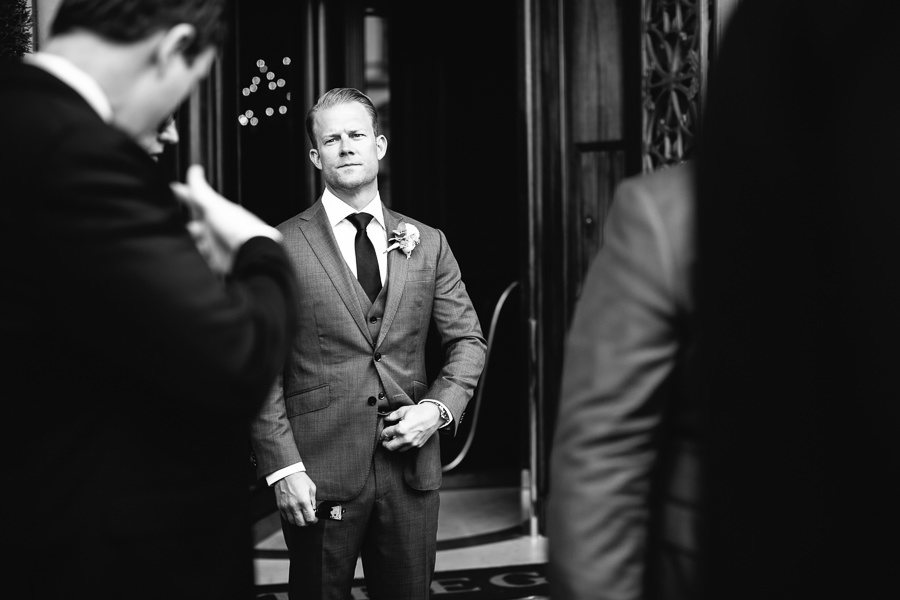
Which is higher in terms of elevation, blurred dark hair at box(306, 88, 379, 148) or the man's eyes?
blurred dark hair at box(306, 88, 379, 148)

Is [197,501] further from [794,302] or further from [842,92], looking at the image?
[842,92]

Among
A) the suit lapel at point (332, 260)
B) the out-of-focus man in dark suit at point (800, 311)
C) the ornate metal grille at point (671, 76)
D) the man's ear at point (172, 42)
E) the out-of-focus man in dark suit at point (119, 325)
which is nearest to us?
the out-of-focus man in dark suit at point (800, 311)

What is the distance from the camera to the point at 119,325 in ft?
3.86

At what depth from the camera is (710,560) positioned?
86 cm

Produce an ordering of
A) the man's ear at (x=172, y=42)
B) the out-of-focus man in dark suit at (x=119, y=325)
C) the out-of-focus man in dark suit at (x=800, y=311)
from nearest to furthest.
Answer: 1. the out-of-focus man in dark suit at (x=800, y=311)
2. the out-of-focus man in dark suit at (x=119, y=325)
3. the man's ear at (x=172, y=42)

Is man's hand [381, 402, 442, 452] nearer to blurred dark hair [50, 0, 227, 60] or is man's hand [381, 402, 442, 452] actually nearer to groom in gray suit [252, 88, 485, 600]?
groom in gray suit [252, 88, 485, 600]

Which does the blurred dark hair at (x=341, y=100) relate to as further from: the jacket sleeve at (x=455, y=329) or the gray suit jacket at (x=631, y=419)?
the gray suit jacket at (x=631, y=419)

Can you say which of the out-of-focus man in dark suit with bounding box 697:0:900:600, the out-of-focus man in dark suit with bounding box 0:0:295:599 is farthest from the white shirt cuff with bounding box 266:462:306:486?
the out-of-focus man in dark suit with bounding box 697:0:900:600

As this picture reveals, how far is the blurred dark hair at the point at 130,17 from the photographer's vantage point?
1.25 meters

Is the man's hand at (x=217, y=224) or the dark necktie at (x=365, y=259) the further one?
the dark necktie at (x=365, y=259)

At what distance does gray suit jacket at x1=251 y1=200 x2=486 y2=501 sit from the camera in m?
2.66

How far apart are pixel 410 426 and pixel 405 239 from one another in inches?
20.8

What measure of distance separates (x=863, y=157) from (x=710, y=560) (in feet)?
1.18

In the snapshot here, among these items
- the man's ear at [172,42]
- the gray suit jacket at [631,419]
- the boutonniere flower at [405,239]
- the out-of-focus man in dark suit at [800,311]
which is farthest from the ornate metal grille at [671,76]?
the out-of-focus man in dark suit at [800,311]
